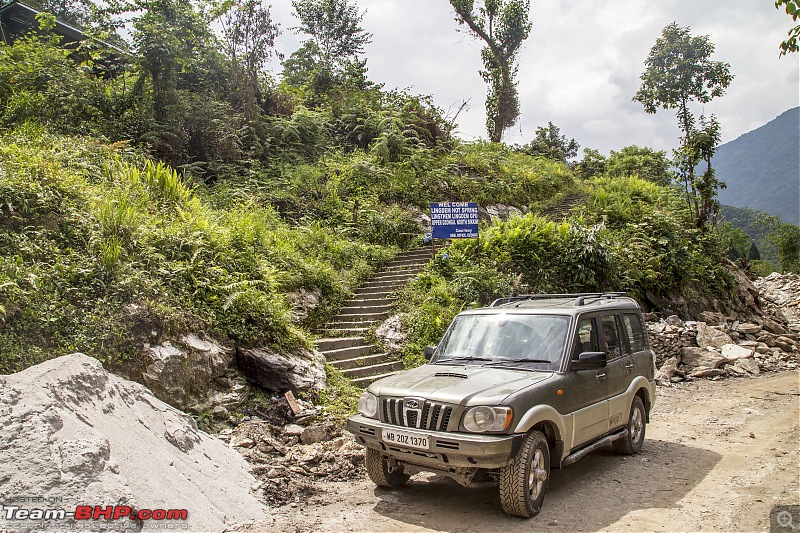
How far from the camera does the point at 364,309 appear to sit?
12219 millimetres

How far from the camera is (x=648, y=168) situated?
103 feet

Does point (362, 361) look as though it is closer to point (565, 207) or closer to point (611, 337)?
point (611, 337)

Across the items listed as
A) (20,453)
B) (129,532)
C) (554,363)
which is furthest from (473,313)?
(20,453)

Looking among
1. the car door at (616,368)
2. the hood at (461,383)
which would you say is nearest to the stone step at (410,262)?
the car door at (616,368)

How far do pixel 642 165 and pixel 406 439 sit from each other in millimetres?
31737

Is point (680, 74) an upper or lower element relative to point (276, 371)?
upper

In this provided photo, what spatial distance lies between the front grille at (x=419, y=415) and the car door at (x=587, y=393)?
1.38 meters

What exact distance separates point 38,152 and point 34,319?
4.77 meters

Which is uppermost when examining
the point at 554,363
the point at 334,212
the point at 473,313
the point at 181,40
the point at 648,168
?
the point at 181,40

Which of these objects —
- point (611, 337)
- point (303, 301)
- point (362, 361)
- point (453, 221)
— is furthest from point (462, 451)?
point (453, 221)

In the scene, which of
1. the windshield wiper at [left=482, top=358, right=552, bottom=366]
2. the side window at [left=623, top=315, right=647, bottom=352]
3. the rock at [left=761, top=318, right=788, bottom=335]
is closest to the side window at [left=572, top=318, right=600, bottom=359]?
the windshield wiper at [left=482, top=358, right=552, bottom=366]

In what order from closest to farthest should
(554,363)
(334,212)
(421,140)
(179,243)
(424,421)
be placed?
1. (424,421)
2. (554,363)
3. (179,243)
4. (334,212)
5. (421,140)

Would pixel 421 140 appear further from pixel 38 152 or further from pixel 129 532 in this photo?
pixel 129 532

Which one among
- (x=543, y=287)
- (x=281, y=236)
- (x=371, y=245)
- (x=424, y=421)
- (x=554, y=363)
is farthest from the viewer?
(x=371, y=245)
